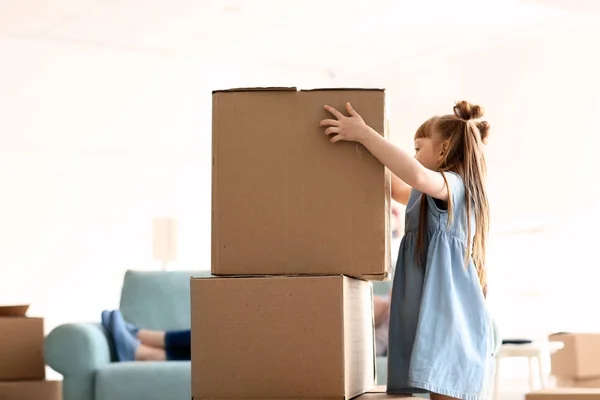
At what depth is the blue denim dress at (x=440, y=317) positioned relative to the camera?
2.05 metres

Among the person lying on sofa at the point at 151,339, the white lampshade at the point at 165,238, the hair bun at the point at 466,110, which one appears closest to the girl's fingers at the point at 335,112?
the hair bun at the point at 466,110

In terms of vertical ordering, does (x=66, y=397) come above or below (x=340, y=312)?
below

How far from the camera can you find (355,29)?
6.31 m

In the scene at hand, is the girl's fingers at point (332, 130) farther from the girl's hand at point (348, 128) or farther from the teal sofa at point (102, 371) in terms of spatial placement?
the teal sofa at point (102, 371)

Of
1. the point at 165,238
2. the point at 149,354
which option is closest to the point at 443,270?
the point at 149,354

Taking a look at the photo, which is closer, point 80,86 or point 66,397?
point 66,397

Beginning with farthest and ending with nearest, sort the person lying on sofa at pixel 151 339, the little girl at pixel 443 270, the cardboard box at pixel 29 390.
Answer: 1. the person lying on sofa at pixel 151 339
2. the cardboard box at pixel 29 390
3. the little girl at pixel 443 270

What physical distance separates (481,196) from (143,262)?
4.69m

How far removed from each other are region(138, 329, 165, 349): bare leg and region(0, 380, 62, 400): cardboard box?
75cm

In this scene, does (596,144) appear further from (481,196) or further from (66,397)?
(481,196)

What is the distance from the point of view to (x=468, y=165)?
2203mm

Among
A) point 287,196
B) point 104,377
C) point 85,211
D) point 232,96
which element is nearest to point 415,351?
point 287,196

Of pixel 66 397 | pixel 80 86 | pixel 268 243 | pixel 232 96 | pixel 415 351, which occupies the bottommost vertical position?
pixel 66 397

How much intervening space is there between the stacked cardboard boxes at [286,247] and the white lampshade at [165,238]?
407cm
